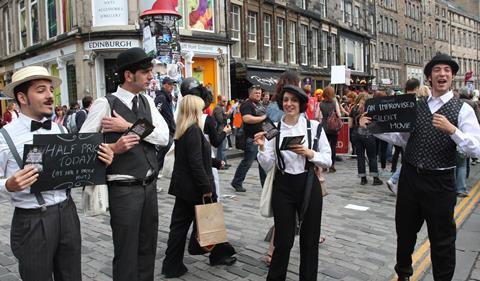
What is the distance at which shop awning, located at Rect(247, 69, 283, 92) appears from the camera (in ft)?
77.4

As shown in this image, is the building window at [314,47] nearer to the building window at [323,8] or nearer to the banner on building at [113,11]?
the building window at [323,8]

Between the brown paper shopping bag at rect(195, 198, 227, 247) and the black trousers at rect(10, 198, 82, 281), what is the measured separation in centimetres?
144

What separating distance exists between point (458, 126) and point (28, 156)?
10.5 feet

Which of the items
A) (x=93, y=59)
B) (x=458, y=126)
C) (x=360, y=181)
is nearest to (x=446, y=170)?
(x=458, y=126)

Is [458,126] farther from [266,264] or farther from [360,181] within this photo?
[360,181]

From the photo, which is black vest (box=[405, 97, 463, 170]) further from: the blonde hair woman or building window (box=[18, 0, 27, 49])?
building window (box=[18, 0, 27, 49])

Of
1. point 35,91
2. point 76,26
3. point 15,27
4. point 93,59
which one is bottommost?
point 35,91

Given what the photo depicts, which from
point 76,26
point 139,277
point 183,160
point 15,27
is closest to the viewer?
point 139,277

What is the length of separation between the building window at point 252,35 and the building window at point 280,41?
8.66 ft

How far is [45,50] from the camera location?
21.8 meters

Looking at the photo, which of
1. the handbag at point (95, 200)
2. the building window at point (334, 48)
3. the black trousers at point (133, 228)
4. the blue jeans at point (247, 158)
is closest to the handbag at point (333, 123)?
the blue jeans at point (247, 158)

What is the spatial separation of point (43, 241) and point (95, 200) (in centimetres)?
54

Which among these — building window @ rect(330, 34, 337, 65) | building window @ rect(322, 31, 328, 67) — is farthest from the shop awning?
building window @ rect(330, 34, 337, 65)

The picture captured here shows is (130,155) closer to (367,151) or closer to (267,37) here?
(367,151)
